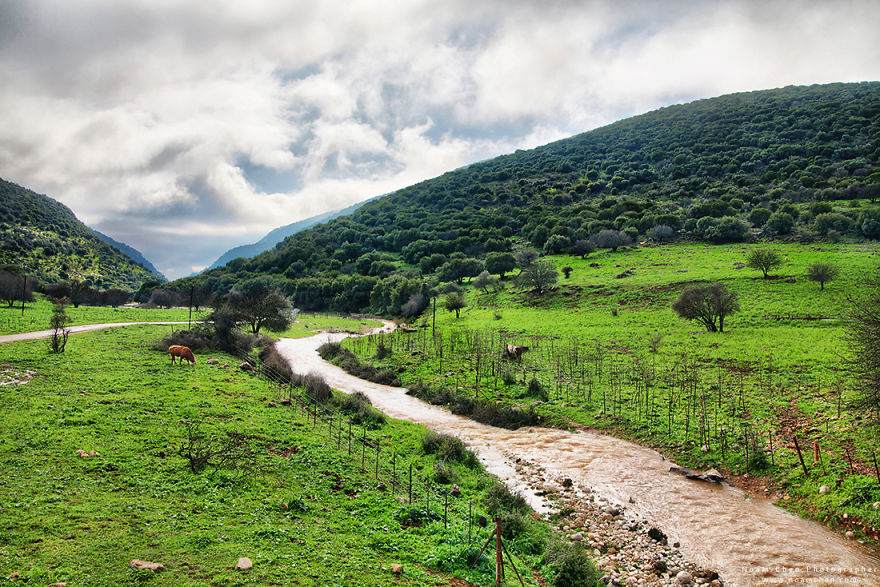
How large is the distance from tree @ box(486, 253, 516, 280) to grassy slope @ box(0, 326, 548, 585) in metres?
66.4

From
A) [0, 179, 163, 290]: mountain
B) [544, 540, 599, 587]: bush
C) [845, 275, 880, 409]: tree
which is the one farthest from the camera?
[0, 179, 163, 290]: mountain

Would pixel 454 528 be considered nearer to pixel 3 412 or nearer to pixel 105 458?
pixel 105 458

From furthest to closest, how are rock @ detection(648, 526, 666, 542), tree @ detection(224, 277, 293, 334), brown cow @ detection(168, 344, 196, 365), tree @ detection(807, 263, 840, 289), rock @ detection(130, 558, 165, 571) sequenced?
1. tree @ detection(224, 277, 293, 334)
2. tree @ detection(807, 263, 840, 289)
3. brown cow @ detection(168, 344, 196, 365)
4. rock @ detection(648, 526, 666, 542)
5. rock @ detection(130, 558, 165, 571)

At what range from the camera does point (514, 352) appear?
3759cm

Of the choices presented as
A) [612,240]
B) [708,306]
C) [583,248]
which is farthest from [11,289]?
[612,240]

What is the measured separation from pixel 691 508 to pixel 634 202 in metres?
109

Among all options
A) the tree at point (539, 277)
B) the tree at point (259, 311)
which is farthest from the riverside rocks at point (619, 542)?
the tree at point (539, 277)

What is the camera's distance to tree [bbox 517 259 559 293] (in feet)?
210

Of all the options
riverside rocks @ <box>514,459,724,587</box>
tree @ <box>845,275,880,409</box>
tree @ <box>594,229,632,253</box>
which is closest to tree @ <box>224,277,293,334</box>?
riverside rocks @ <box>514,459,724,587</box>

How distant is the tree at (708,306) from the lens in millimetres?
37656

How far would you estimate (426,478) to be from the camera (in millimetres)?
16828

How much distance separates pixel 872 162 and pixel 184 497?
14955 cm

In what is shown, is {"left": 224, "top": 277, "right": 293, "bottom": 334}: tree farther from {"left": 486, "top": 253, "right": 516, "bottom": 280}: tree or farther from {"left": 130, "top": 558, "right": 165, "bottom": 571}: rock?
{"left": 486, "top": 253, "right": 516, "bottom": 280}: tree

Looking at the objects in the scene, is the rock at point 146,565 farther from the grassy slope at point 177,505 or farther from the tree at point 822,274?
the tree at point 822,274
